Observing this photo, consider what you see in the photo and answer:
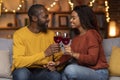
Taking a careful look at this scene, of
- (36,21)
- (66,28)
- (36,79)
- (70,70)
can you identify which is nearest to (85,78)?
(70,70)

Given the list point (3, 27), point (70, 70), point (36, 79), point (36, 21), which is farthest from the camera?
point (3, 27)

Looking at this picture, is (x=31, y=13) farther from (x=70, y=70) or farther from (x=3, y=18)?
(x=3, y=18)

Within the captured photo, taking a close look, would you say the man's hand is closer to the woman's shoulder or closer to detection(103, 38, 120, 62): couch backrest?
the woman's shoulder

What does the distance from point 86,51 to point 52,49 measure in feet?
1.05

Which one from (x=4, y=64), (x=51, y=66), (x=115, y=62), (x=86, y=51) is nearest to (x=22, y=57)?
(x=51, y=66)

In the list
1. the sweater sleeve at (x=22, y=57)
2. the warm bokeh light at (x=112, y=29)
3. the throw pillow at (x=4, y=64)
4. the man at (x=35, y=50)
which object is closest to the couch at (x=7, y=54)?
the throw pillow at (x=4, y=64)

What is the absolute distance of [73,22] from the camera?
9.99ft

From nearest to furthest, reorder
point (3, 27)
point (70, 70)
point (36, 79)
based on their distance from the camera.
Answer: point (70, 70) < point (36, 79) < point (3, 27)

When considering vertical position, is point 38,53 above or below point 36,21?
below

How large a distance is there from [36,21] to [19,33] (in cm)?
22

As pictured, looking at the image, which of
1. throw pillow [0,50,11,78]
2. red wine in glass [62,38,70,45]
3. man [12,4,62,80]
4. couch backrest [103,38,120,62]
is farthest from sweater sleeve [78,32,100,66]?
throw pillow [0,50,11,78]

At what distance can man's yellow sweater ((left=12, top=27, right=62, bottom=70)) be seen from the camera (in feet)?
9.73

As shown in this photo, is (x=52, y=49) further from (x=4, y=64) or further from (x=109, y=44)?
(x=109, y=44)

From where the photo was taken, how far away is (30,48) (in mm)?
3113
